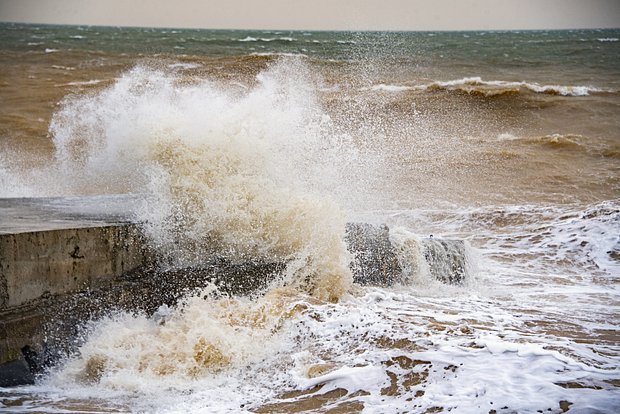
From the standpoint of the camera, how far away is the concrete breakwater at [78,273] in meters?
3.71

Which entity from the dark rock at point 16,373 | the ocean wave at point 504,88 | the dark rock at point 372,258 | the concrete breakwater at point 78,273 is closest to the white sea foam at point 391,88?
the ocean wave at point 504,88

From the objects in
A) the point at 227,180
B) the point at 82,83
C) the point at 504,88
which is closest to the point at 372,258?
the point at 227,180

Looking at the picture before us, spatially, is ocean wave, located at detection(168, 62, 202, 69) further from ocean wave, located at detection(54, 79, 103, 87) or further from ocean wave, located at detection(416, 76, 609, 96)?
ocean wave, located at detection(416, 76, 609, 96)

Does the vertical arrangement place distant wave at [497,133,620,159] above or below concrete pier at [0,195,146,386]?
above

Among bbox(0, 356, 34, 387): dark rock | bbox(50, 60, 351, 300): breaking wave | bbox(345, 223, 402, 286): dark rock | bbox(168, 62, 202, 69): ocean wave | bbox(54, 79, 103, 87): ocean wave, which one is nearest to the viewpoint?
bbox(0, 356, 34, 387): dark rock

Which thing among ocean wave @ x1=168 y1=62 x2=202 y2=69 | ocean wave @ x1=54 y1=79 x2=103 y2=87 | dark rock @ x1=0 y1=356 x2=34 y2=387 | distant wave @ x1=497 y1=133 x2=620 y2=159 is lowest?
dark rock @ x1=0 y1=356 x2=34 y2=387

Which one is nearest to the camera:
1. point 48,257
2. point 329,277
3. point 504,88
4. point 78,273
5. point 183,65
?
point 48,257

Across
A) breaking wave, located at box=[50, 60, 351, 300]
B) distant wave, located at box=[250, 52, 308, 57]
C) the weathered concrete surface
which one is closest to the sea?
breaking wave, located at box=[50, 60, 351, 300]

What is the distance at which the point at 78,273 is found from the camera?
4.04m

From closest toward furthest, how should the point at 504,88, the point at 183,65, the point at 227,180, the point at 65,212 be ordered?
the point at 65,212, the point at 227,180, the point at 504,88, the point at 183,65

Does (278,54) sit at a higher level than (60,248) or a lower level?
higher

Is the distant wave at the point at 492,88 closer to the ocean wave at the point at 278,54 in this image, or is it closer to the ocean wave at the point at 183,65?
the ocean wave at the point at 278,54

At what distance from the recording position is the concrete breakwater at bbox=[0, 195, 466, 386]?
12.2ft

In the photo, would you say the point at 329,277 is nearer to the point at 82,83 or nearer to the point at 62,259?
the point at 62,259
